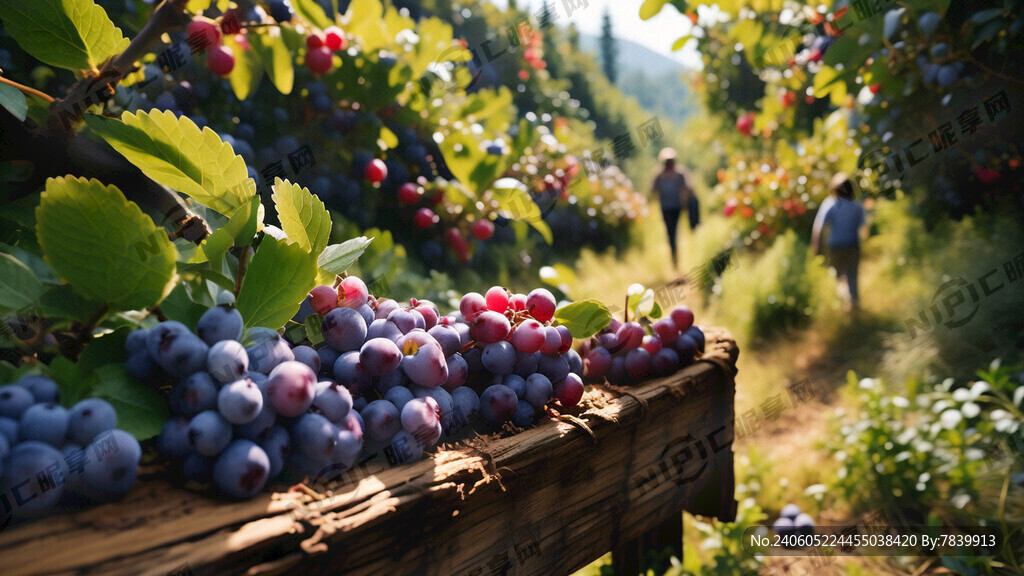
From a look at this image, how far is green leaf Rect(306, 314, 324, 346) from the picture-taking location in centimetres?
79

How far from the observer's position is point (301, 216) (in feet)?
2.41

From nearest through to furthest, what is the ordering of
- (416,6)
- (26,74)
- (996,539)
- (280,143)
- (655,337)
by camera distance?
(655,337) → (26,74) → (280,143) → (996,539) → (416,6)

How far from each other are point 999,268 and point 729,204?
3522 millimetres

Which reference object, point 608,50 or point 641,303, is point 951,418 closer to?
point 641,303

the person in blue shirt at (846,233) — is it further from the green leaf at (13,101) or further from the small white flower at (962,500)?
the green leaf at (13,101)

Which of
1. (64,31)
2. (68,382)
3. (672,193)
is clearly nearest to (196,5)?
(64,31)

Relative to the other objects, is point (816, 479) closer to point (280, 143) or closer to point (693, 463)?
point (693, 463)

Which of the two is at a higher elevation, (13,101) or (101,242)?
(13,101)

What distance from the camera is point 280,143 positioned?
70.8 inches

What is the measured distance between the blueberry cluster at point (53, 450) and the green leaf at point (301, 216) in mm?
281

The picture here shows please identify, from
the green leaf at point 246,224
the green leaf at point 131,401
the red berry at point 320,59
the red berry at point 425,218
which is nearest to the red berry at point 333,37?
the red berry at point 320,59

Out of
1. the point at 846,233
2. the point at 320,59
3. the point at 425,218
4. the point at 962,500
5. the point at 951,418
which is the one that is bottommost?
the point at 962,500

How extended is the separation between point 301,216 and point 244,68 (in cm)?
101

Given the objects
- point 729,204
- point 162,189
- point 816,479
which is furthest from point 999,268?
point 162,189
